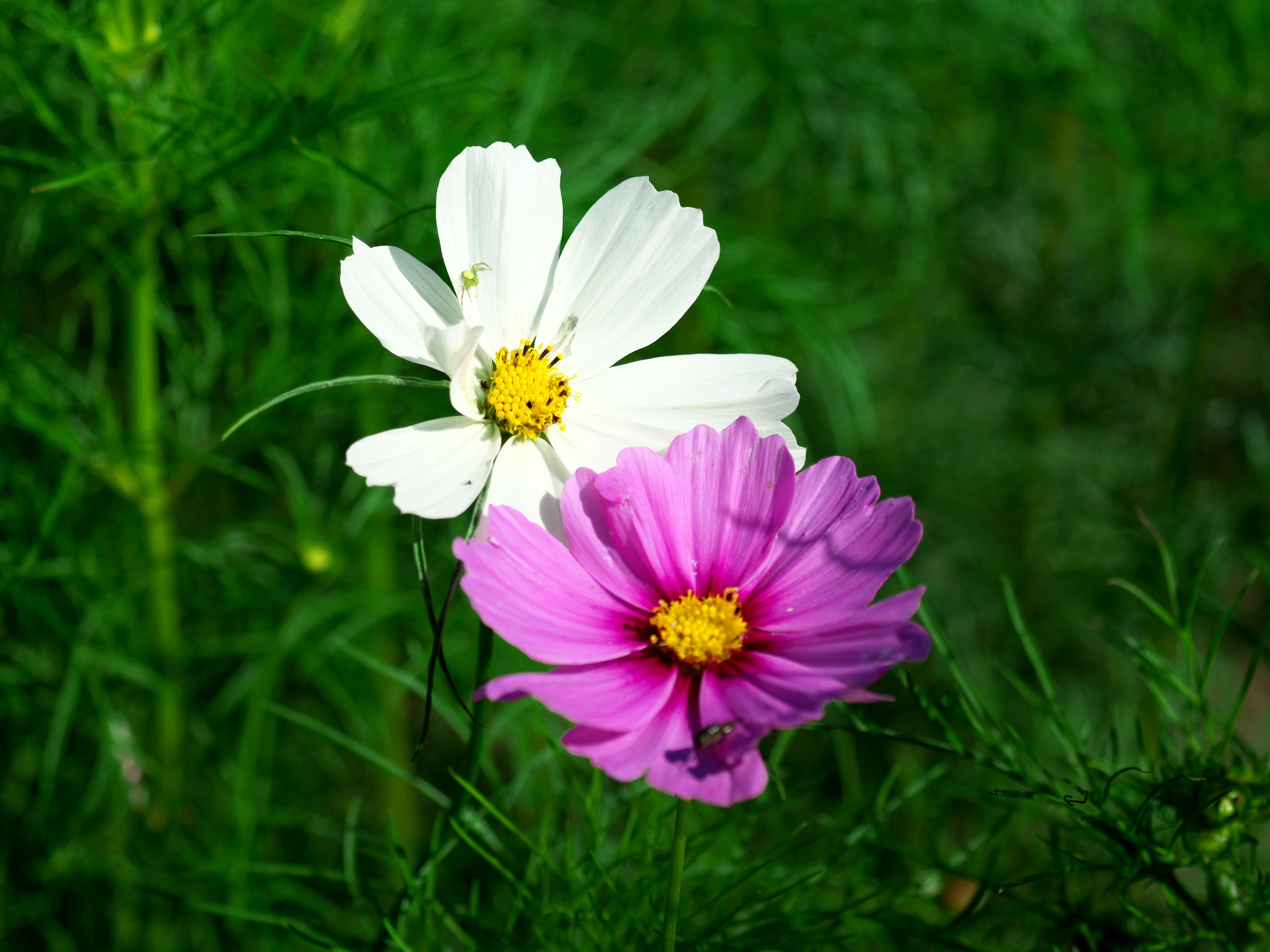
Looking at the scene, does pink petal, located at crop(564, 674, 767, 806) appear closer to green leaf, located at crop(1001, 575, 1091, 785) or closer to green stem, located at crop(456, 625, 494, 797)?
green stem, located at crop(456, 625, 494, 797)

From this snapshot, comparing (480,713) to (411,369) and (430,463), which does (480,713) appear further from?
(411,369)

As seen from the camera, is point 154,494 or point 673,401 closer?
point 673,401

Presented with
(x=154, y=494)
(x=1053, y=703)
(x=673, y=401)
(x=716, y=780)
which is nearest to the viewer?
(x=716, y=780)

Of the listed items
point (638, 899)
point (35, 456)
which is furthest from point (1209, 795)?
point (35, 456)

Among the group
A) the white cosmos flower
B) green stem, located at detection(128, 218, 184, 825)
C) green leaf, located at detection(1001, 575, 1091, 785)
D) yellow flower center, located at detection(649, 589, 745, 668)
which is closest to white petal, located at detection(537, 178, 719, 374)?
the white cosmos flower

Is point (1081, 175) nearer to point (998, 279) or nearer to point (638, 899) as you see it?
point (998, 279)

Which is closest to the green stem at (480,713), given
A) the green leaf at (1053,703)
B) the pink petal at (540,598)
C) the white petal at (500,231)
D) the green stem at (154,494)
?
the pink petal at (540,598)

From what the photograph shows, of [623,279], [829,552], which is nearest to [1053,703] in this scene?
[829,552]
